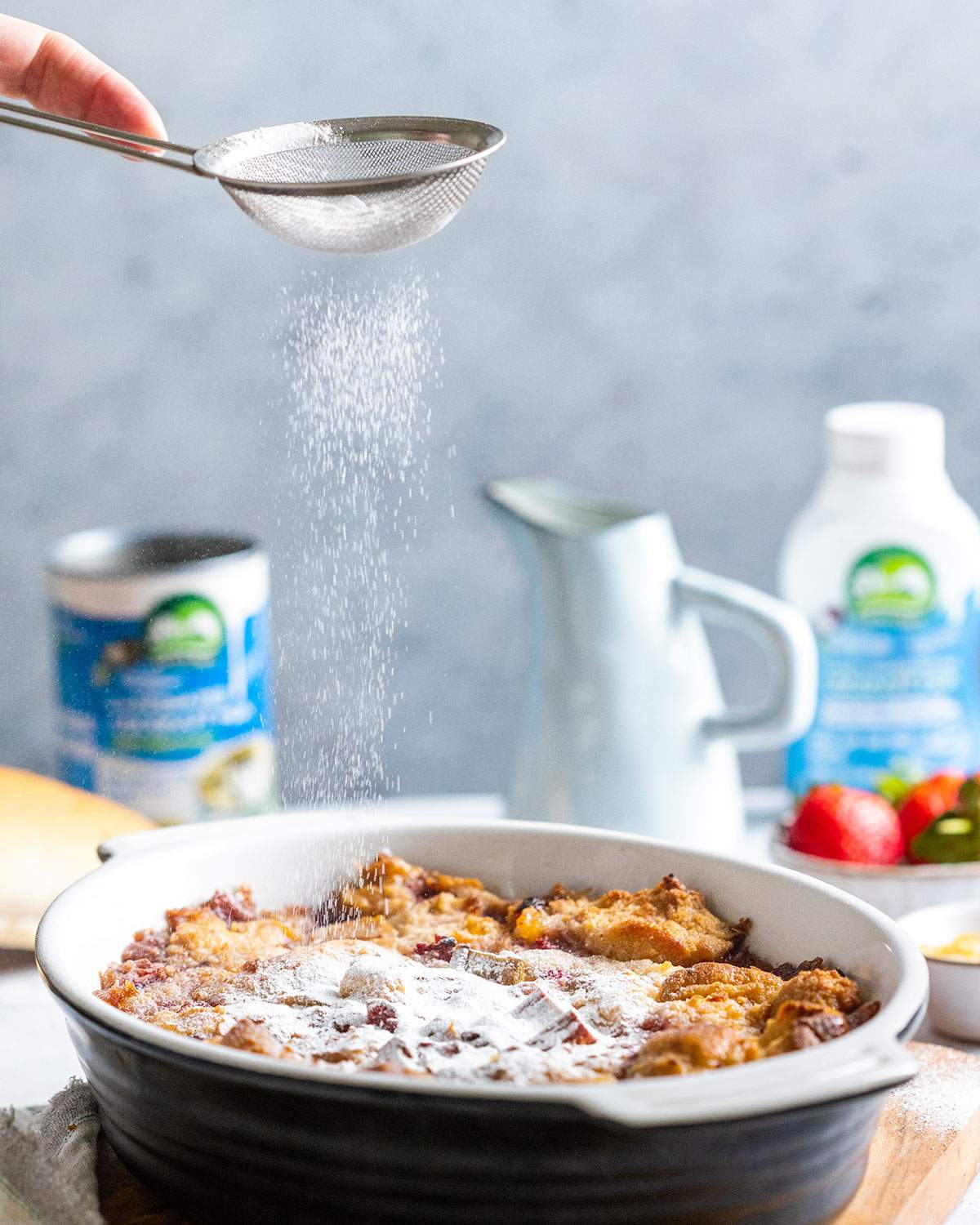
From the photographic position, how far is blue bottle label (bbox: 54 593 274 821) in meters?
1.50

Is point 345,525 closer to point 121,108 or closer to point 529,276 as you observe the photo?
point 529,276

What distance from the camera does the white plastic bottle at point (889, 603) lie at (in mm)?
1516

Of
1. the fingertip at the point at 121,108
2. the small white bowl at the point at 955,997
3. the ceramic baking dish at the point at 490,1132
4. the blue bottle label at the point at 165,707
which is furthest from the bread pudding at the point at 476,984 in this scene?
the fingertip at the point at 121,108

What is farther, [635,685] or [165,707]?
[165,707]

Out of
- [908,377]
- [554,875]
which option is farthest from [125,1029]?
[908,377]

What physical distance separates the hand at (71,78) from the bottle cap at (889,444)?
70 centimetres

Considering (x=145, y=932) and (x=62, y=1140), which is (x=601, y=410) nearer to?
(x=145, y=932)

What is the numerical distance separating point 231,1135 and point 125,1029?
0.07 meters

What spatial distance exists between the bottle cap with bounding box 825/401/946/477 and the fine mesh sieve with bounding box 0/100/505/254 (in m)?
0.56

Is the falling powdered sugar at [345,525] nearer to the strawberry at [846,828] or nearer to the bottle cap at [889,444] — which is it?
the bottle cap at [889,444]

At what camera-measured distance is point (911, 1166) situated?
3.00 ft

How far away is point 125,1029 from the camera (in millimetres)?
759

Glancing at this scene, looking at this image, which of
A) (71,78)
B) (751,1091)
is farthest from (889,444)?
(751,1091)

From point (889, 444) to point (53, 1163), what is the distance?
3.31ft
